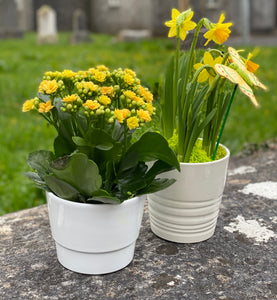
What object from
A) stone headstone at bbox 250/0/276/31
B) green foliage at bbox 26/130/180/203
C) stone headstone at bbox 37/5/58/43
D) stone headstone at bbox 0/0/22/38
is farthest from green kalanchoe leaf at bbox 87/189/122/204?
stone headstone at bbox 250/0/276/31

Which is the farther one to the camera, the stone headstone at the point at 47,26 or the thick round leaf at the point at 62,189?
the stone headstone at the point at 47,26

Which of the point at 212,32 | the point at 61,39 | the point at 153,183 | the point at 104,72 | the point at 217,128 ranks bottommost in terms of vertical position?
the point at 61,39

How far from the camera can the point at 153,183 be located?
108 cm

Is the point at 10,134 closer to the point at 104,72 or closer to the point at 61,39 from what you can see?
the point at 104,72

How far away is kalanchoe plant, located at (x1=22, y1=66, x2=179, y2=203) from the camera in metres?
0.95

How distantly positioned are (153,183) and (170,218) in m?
0.15

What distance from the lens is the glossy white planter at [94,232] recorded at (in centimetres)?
99

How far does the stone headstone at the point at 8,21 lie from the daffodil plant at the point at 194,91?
9.68m

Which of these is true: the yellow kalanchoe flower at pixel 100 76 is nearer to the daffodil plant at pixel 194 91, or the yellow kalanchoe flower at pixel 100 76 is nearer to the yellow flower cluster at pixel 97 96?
the yellow flower cluster at pixel 97 96

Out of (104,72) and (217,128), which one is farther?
(217,128)

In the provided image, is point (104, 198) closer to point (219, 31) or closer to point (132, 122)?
point (132, 122)

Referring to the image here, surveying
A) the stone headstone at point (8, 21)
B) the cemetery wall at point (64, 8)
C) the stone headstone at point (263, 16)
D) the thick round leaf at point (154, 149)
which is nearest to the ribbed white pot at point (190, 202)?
the thick round leaf at point (154, 149)

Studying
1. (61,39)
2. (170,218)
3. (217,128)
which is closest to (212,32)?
(217,128)

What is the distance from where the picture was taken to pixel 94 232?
39.4 inches
